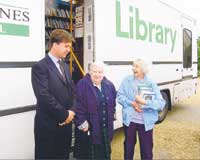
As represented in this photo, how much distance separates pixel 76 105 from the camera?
3.56 metres

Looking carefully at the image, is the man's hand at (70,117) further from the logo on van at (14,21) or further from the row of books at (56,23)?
the row of books at (56,23)

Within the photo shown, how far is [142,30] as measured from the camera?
615 cm

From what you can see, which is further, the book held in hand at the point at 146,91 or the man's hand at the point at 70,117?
the book held in hand at the point at 146,91

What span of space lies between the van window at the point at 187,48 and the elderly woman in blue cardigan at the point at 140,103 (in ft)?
16.7

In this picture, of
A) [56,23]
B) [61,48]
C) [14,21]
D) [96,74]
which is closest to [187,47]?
[56,23]

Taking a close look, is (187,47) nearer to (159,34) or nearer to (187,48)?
(187,48)

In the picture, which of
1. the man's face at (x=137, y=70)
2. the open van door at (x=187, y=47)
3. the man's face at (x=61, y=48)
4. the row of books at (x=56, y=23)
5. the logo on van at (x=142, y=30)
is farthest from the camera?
the open van door at (x=187, y=47)

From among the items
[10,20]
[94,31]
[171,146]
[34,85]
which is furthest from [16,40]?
[171,146]

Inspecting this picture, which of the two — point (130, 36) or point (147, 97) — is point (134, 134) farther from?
point (130, 36)

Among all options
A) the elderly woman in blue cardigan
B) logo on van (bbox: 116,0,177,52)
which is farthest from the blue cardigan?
logo on van (bbox: 116,0,177,52)

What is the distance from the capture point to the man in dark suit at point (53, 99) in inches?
125

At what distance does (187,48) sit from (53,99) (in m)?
6.67

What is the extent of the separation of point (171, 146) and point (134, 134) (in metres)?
1.84

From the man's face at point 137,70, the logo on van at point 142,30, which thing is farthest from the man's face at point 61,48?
the logo on van at point 142,30
